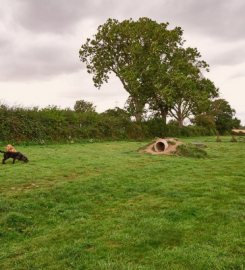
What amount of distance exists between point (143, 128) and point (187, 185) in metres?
23.9

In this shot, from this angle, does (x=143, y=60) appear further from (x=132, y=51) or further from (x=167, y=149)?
(x=167, y=149)


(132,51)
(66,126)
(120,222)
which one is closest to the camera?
(120,222)

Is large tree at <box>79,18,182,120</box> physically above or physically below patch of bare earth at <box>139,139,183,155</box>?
above

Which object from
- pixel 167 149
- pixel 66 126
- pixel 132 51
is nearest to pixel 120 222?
pixel 167 149


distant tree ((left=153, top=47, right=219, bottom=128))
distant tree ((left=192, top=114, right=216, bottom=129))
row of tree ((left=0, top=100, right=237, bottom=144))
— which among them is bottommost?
row of tree ((left=0, top=100, right=237, bottom=144))

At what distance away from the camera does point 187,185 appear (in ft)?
21.4

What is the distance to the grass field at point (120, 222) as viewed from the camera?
297 centimetres

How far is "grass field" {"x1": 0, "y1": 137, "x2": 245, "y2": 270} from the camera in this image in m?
2.97

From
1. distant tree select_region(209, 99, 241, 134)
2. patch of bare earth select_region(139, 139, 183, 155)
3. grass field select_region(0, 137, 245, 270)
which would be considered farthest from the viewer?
distant tree select_region(209, 99, 241, 134)

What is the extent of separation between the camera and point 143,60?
2823 cm

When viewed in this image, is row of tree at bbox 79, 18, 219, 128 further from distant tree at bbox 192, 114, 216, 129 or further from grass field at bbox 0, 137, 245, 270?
grass field at bbox 0, 137, 245, 270

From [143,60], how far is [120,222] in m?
26.5

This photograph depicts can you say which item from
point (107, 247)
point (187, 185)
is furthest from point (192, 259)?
point (187, 185)

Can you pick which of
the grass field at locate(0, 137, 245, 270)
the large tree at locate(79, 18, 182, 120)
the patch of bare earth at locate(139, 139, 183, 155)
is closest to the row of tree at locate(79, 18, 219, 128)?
the large tree at locate(79, 18, 182, 120)
